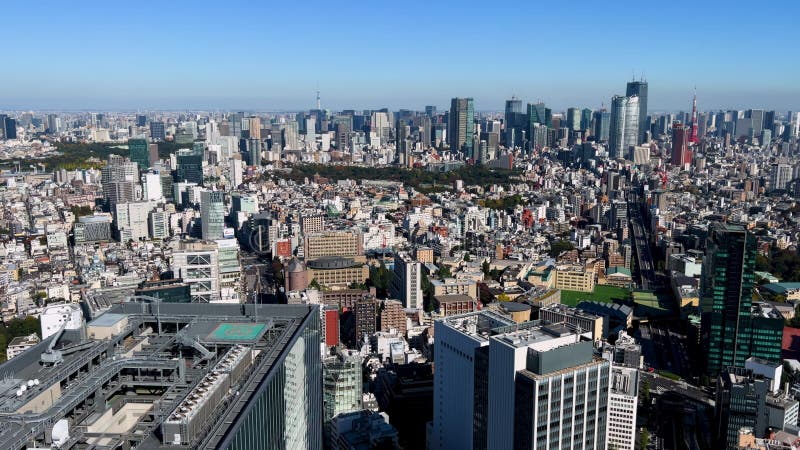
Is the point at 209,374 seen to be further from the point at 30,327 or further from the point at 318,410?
the point at 30,327

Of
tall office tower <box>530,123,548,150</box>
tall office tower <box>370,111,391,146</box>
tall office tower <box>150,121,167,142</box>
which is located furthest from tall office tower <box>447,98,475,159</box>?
tall office tower <box>150,121,167,142</box>

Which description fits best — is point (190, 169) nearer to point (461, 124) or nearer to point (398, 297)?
point (398, 297)

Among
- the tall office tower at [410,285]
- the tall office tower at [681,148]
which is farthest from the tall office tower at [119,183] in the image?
the tall office tower at [681,148]

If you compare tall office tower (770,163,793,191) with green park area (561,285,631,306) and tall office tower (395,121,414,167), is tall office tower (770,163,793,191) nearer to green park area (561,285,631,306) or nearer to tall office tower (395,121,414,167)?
green park area (561,285,631,306)

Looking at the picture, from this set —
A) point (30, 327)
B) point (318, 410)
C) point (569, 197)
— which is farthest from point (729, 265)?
point (569, 197)

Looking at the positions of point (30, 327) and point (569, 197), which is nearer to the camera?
point (30, 327)

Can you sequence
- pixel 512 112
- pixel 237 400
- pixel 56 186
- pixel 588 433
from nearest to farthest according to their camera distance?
pixel 237 400 → pixel 588 433 → pixel 56 186 → pixel 512 112

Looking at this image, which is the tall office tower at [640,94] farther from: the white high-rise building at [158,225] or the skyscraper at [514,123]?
the white high-rise building at [158,225]
